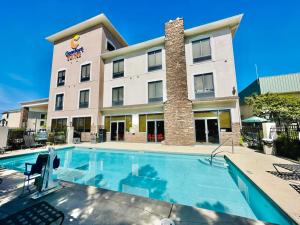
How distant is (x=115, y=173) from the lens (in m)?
6.75

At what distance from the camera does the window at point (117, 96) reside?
56.6ft

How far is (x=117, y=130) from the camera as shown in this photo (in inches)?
668

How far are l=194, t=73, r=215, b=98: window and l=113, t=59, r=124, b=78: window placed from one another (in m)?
9.01

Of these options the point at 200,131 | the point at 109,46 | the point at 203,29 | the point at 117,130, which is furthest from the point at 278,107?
the point at 109,46

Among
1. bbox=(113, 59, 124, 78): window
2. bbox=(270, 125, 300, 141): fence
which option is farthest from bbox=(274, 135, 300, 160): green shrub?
bbox=(113, 59, 124, 78): window

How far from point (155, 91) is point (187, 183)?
37.4 feet

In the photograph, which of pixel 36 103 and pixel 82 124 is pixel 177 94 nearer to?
pixel 82 124

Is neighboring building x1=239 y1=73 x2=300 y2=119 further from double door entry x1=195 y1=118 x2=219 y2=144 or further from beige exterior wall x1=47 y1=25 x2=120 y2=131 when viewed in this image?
beige exterior wall x1=47 y1=25 x2=120 y2=131

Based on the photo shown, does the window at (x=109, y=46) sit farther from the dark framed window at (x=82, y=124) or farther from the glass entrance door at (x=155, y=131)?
the glass entrance door at (x=155, y=131)

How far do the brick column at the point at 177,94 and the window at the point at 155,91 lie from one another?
1.09 m

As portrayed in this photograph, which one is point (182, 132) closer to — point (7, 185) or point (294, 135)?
point (294, 135)

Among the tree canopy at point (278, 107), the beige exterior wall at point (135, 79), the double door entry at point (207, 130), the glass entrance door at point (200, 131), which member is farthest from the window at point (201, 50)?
the tree canopy at point (278, 107)

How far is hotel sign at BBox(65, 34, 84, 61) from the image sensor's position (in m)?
19.8

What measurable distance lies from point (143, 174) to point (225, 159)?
4.80 m
